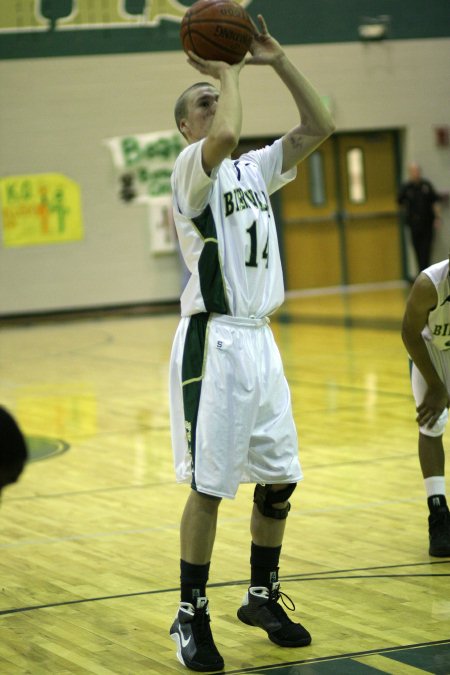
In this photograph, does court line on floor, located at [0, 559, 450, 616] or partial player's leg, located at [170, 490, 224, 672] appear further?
court line on floor, located at [0, 559, 450, 616]

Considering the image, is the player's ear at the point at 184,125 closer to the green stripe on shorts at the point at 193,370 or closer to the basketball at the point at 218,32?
the basketball at the point at 218,32

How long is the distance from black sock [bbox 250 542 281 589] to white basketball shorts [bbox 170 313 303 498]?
279 mm

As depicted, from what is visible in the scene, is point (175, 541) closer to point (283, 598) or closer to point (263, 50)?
point (283, 598)

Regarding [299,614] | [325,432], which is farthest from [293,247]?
[299,614]

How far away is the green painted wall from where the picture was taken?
15.8 meters

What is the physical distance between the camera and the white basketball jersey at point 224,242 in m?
3.41

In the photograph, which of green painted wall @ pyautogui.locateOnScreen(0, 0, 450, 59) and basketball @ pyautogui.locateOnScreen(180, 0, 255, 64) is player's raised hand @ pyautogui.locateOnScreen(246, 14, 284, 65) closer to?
basketball @ pyautogui.locateOnScreen(180, 0, 255, 64)

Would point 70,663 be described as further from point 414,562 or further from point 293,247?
point 293,247

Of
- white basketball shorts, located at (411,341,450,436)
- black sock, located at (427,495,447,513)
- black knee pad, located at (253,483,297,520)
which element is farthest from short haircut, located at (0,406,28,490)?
black sock, located at (427,495,447,513)

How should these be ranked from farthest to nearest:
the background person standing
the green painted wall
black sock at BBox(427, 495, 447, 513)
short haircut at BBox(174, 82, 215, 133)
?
the background person standing → the green painted wall → black sock at BBox(427, 495, 447, 513) → short haircut at BBox(174, 82, 215, 133)

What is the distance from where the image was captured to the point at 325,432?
7164 mm

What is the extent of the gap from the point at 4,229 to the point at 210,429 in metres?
13.2

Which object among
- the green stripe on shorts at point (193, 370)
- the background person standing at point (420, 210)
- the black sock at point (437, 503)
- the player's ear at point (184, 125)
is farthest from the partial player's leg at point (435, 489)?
the background person standing at point (420, 210)

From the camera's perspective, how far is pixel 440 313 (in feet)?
14.0
